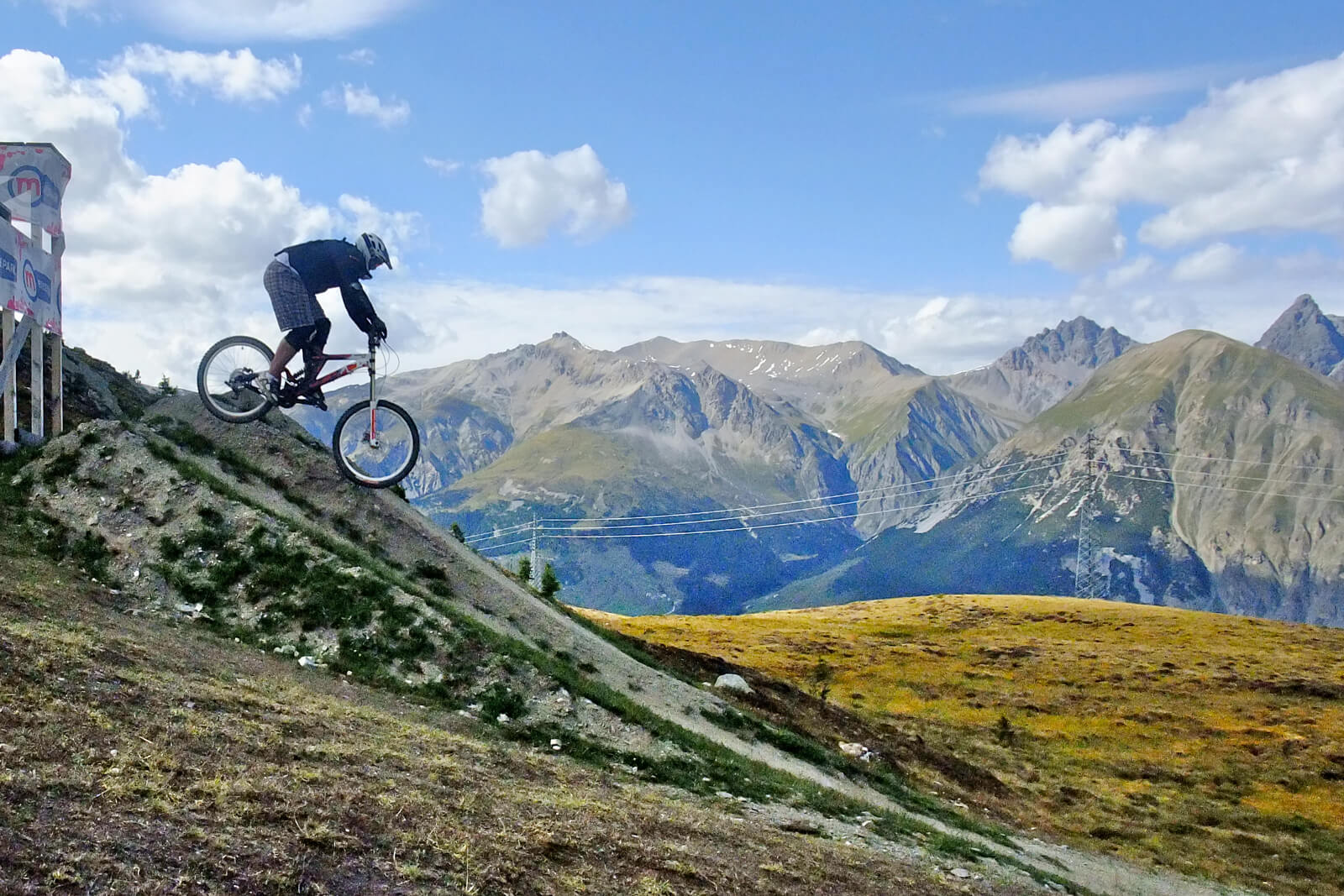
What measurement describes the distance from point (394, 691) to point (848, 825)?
12.0 meters

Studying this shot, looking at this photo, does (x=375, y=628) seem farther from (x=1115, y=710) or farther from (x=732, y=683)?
(x=1115, y=710)

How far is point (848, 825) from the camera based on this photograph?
2433cm

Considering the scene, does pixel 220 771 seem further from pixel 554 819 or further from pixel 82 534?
pixel 82 534

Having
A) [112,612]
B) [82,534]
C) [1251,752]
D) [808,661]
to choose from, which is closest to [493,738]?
[112,612]

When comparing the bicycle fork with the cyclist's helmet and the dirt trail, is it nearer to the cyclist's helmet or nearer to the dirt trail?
the cyclist's helmet

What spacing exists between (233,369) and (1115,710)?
8711 centimetres

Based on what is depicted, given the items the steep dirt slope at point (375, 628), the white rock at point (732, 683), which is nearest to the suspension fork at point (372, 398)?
the steep dirt slope at point (375, 628)

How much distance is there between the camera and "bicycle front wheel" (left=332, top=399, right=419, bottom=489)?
22.8m

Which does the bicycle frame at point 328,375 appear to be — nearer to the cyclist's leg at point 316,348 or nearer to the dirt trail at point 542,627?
the cyclist's leg at point 316,348

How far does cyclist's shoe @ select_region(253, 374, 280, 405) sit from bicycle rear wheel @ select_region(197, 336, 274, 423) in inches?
23.9

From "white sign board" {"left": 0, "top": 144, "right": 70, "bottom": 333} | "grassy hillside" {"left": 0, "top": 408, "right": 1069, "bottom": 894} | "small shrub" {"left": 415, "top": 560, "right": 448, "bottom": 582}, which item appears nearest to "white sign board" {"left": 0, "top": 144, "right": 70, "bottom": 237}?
"white sign board" {"left": 0, "top": 144, "right": 70, "bottom": 333}

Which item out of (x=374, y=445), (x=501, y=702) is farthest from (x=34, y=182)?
(x=501, y=702)

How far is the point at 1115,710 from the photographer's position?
88.1 m

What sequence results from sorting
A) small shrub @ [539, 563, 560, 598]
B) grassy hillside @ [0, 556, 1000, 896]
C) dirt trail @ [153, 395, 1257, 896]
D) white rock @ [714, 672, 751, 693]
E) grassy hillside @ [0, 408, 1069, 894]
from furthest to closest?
small shrub @ [539, 563, 560, 598], white rock @ [714, 672, 751, 693], dirt trail @ [153, 395, 1257, 896], grassy hillside @ [0, 408, 1069, 894], grassy hillside @ [0, 556, 1000, 896]
